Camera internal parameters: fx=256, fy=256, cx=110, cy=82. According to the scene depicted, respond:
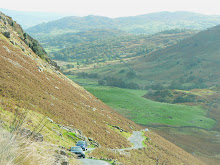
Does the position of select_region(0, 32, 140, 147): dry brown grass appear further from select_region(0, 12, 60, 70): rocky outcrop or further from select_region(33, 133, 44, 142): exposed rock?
select_region(0, 12, 60, 70): rocky outcrop

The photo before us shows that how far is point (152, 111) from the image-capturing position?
111938mm

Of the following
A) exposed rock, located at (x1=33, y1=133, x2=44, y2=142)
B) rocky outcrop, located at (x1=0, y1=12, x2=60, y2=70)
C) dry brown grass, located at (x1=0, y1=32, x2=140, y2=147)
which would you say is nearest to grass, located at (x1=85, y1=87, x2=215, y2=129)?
rocky outcrop, located at (x1=0, y1=12, x2=60, y2=70)

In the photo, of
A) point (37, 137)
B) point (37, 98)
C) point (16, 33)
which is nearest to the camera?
Result: point (37, 137)

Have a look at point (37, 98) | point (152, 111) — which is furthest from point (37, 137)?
point (152, 111)

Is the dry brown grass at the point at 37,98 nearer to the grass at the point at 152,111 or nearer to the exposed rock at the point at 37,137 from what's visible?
the exposed rock at the point at 37,137

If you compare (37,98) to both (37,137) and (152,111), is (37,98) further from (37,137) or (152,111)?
(152,111)

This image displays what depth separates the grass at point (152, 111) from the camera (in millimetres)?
98500

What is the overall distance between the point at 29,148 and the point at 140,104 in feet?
379

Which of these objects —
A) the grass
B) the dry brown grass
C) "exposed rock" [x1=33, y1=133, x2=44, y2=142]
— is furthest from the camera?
the grass

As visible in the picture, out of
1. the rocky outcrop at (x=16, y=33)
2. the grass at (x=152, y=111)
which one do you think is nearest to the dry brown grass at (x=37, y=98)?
the rocky outcrop at (x=16, y=33)

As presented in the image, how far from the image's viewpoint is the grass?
98.5m

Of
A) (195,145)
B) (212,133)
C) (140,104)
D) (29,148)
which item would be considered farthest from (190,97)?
(29,148)

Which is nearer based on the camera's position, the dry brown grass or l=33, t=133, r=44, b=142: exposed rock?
l=33, t=133, r=44, b=142: exposed rock

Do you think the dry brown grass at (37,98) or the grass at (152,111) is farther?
the grass at (152,111)
